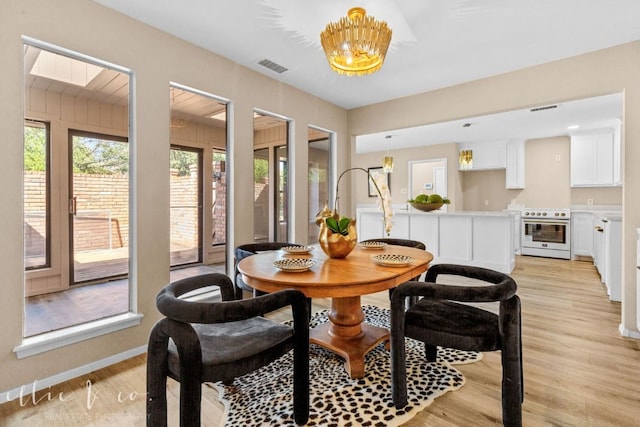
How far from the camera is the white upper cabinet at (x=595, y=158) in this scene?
546 centimetres

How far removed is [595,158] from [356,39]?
20.7ft

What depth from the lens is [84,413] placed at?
1.65m

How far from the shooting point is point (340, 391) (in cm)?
179

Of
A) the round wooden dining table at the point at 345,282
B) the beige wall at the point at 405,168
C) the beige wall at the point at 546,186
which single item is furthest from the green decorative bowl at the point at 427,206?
the beige wall at the point at 546,186

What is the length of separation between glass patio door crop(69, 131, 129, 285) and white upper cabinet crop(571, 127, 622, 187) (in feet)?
24.3

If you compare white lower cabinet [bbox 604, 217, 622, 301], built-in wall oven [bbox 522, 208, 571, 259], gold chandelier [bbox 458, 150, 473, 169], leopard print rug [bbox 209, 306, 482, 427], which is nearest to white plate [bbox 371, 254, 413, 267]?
leopard print rug [bbox 209, 306, 482, 427]

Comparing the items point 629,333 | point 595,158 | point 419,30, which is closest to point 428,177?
point 595,158

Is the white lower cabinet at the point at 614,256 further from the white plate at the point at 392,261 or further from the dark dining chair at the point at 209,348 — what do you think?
the dark dining chair at the point at 209,348

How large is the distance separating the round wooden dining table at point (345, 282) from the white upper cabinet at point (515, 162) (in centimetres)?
560

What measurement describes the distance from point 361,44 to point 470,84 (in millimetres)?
2293

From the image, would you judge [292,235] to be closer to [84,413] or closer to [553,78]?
[84,413]

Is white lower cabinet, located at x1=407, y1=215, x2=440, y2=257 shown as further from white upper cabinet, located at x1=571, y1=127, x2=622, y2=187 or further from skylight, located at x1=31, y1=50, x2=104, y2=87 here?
skylight, located at x1=31, y1=50, x2=104, y2=87

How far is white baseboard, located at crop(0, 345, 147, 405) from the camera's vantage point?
1.80m

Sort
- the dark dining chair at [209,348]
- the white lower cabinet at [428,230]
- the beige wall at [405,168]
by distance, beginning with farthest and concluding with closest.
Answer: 1. the beige wall at [405,168]
2. the white lower cabinet at [428,230]
3. the dark dining chair at [209,348]
